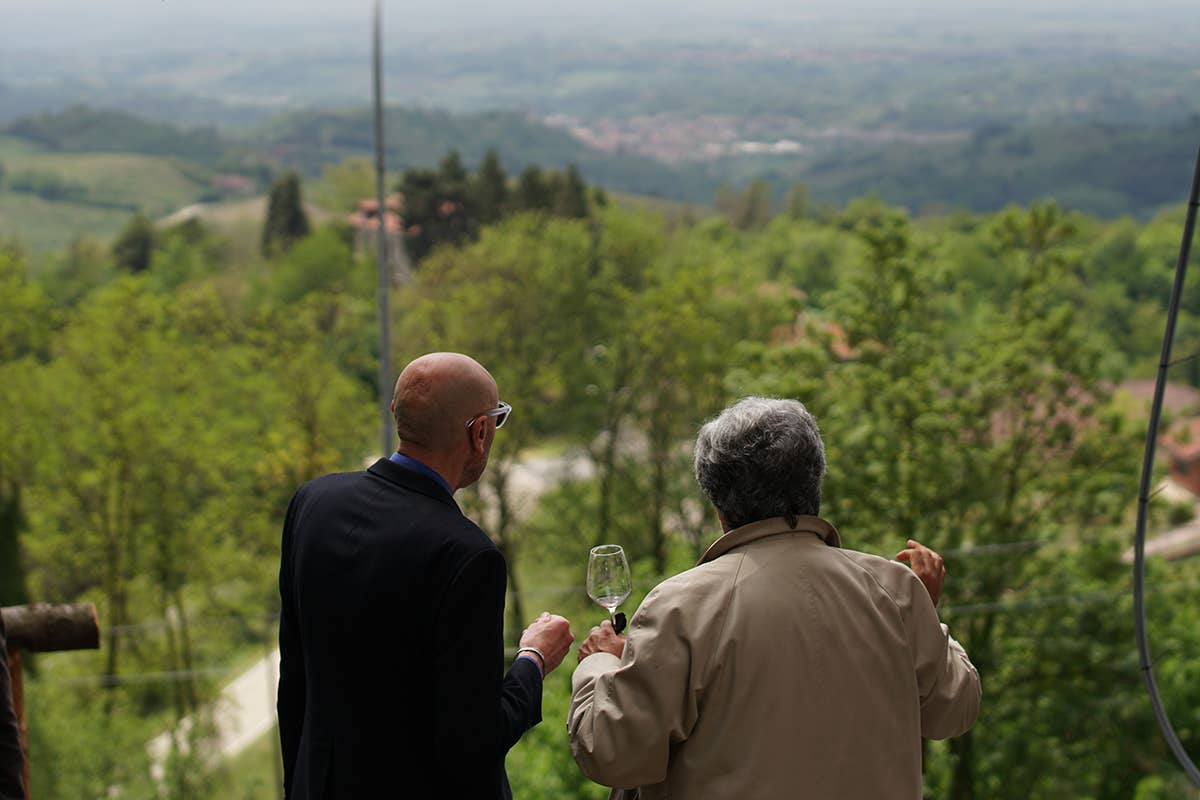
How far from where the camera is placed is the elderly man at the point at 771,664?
6.68 ft

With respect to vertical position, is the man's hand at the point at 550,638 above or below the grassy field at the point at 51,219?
above

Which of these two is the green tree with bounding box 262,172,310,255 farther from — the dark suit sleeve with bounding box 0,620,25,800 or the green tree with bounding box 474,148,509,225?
the dark suit sleeve with bounding box 0,620,25,800

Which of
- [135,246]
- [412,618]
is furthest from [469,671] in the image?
[135,246]

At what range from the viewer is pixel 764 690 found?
204cm

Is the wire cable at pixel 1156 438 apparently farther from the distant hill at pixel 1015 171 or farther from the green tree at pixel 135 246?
the distant hill at pixel 1015 171

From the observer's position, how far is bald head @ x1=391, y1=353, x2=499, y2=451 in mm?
2244

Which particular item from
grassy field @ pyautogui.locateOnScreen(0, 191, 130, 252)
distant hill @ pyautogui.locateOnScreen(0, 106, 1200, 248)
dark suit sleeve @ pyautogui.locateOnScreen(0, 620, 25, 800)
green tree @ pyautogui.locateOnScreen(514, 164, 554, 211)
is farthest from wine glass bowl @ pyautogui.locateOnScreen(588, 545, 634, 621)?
grassy field @ pyautogui.locateOnScreen(0, 191, 130, 252)

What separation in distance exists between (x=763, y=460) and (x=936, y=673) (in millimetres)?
495

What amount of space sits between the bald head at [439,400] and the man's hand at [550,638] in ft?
1.47

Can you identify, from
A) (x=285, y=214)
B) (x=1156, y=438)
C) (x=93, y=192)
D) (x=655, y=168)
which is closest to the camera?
(x=1156, y=438)

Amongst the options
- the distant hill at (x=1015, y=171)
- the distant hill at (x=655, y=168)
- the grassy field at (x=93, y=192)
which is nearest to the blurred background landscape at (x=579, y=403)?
the distant hill at (x=1015, y=171)

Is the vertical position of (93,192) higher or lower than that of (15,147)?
lower

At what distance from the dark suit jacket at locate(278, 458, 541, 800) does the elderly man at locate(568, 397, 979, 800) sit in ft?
0.63

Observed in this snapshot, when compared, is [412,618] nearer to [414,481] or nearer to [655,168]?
[414,481]
